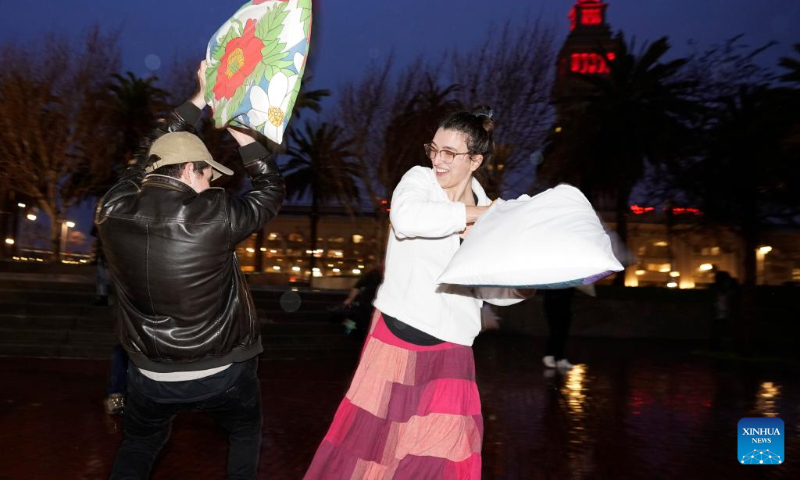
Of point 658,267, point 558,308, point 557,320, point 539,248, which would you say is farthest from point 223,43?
point 658,267

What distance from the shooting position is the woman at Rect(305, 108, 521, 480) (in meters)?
2.94

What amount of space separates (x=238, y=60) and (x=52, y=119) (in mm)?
25518

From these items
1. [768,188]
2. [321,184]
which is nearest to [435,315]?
[768,188]

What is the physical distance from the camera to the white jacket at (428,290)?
10.0 ft

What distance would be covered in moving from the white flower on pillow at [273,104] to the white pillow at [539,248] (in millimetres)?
805

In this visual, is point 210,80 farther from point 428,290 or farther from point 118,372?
point 118,372

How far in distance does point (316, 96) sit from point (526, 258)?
35520 mm

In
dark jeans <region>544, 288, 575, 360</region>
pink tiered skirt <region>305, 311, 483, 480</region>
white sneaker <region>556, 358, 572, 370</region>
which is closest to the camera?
pink tiered skirt <region>305, 311, 483, 480</region>

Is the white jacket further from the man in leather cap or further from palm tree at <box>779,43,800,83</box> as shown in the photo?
palm tree at <box>779,43,800,83</box>

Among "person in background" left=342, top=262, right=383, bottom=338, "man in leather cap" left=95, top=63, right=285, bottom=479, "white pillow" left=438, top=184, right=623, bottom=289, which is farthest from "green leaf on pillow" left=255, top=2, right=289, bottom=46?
"person in background" left=342, top=262, right=383, bottom=338

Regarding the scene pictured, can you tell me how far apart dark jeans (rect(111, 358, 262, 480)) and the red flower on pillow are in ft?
3.65

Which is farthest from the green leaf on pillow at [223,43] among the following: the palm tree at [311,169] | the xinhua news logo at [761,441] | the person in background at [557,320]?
the palm tree at [311,169]

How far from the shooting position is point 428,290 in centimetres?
307

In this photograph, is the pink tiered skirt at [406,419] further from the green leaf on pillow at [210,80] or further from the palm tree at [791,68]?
the palm tree at [791,68]
